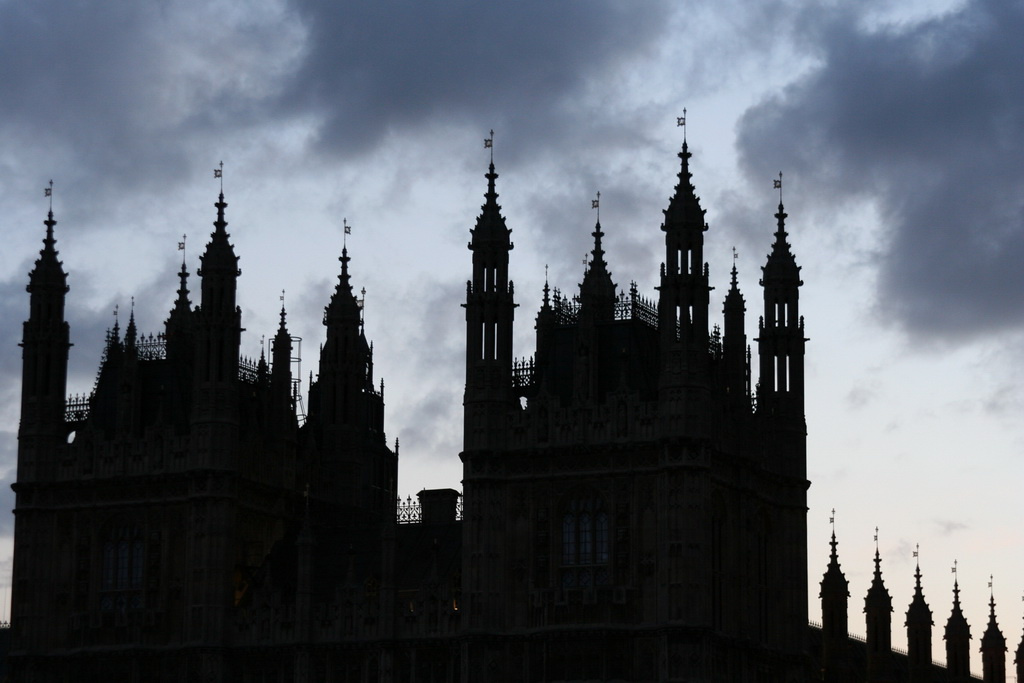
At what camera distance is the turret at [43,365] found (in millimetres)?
121125

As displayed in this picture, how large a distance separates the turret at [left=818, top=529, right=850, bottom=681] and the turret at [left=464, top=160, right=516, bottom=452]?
24939 mm

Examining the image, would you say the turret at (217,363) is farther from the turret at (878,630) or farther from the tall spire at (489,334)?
the turret at (878,630)

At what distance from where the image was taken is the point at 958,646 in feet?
469

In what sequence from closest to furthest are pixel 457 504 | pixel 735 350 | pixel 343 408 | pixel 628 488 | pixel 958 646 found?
pixel 628 488 < pixel 735 350 < pixel 457 504 < pixel 343 408 < pixel 958 646

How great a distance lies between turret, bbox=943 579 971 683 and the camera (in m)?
142

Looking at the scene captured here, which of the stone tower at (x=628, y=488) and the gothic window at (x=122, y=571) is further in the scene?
the gothic window at (x=122, y=571)

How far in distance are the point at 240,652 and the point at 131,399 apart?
1159 centimetres

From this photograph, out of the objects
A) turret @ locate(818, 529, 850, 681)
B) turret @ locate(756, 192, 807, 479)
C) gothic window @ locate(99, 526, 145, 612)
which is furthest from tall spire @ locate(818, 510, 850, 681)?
gothic window @ locate(99, 526, 145, 612)

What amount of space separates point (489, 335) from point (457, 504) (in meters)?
9.56

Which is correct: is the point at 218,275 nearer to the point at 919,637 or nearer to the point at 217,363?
the point at 217,363

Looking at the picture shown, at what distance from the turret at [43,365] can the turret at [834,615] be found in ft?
115

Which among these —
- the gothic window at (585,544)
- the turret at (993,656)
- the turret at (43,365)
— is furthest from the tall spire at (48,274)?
the turret at (993,656)

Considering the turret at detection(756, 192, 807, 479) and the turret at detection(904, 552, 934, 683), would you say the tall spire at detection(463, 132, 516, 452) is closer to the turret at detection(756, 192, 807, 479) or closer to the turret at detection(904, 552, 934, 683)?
the turret at detection(756, 192, 807, 479)

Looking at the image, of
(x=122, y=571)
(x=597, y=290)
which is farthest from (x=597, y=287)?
(x=122, y=571)
